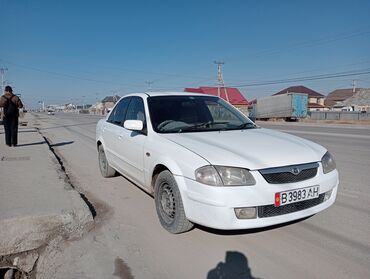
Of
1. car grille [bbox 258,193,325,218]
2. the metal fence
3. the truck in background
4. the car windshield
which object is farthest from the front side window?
the metal fence

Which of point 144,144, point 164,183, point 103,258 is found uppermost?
point 144,144

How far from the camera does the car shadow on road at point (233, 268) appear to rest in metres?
2.79

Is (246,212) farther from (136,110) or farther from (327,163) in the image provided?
(136,110)

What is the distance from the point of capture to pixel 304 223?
3.86 meters

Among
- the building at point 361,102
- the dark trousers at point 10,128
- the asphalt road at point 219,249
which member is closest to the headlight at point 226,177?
the asphalt road at point 219,249

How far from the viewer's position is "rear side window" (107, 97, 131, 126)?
5.47 meters

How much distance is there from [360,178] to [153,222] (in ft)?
14.4

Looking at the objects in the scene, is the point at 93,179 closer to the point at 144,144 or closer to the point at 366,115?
the point at 144,144

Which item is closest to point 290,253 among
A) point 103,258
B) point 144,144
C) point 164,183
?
point 164,183

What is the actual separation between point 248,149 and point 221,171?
48cm

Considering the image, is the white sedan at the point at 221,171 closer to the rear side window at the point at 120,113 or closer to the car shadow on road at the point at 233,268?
the car shadow on road at the point at 233,268

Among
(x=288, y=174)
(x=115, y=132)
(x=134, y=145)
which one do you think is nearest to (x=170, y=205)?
(x=134, y=145)

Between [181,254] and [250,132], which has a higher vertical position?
[250,132]

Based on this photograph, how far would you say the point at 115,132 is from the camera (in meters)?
5.41
